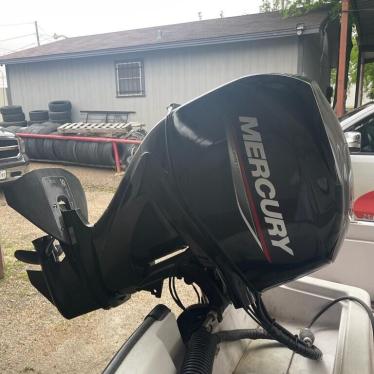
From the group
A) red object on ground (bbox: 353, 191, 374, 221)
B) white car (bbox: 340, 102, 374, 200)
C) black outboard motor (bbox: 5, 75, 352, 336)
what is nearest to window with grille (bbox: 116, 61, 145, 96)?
white car (bbox: 340, 102, 374, 200)

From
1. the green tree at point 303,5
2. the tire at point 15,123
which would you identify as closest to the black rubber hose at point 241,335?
the green tree at point 303,5

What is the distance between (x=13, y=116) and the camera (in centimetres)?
1295

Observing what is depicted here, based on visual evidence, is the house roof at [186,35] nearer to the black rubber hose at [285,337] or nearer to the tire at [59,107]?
the tire at [59,107]

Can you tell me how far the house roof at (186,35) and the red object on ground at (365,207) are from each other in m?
6.45

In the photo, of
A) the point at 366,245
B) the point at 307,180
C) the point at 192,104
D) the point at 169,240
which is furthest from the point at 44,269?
the point at 366,245

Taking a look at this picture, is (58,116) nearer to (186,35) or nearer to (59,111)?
(59,111)

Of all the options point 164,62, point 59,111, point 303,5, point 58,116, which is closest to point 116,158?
point 164,62

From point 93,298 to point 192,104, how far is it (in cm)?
62

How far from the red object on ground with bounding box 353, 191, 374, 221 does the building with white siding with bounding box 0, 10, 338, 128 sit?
5.72 m

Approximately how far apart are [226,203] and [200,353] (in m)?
0.41

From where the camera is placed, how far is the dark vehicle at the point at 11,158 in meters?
5.58

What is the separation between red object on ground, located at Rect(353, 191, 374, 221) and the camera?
3139mm

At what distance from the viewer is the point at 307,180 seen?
917mm

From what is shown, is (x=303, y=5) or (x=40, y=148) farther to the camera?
(x=303, y=5)
